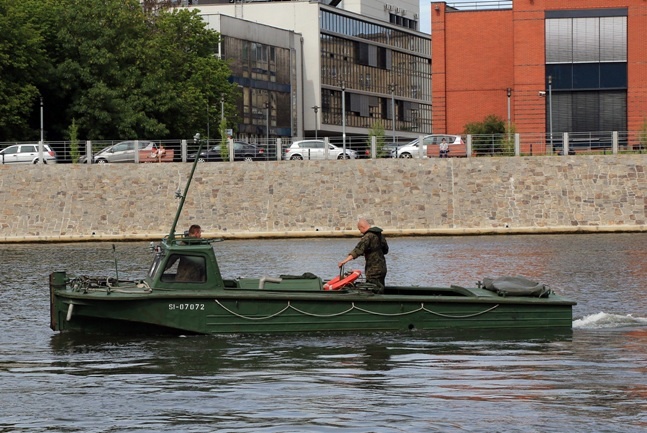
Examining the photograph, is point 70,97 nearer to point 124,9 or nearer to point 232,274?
point 124,9

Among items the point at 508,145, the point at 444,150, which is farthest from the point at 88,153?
the point at 508,145

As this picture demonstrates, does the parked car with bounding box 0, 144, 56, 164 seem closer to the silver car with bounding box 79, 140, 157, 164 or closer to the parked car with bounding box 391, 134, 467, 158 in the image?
the silver car with bounding box 79, 140, 157, 164

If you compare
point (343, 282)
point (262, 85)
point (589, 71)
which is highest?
point (262, 85)

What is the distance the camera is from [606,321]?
24.0m

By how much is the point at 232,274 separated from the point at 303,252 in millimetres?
9743

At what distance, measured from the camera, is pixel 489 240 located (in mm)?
50406

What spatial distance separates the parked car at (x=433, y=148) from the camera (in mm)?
56875

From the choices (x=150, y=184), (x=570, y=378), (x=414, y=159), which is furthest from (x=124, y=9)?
(x=570, y=378)

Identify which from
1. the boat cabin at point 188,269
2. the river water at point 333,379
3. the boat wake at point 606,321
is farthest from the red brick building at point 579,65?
the boat cabin at point 188,269

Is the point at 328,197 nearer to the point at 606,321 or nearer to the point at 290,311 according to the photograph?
the point at 606,321

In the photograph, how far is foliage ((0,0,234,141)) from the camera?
67562 mm

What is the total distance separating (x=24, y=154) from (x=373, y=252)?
39.9 m

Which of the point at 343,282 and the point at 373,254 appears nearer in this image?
the point at 343,282

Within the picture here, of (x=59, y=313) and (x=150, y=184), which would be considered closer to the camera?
(x=59, y=313)
